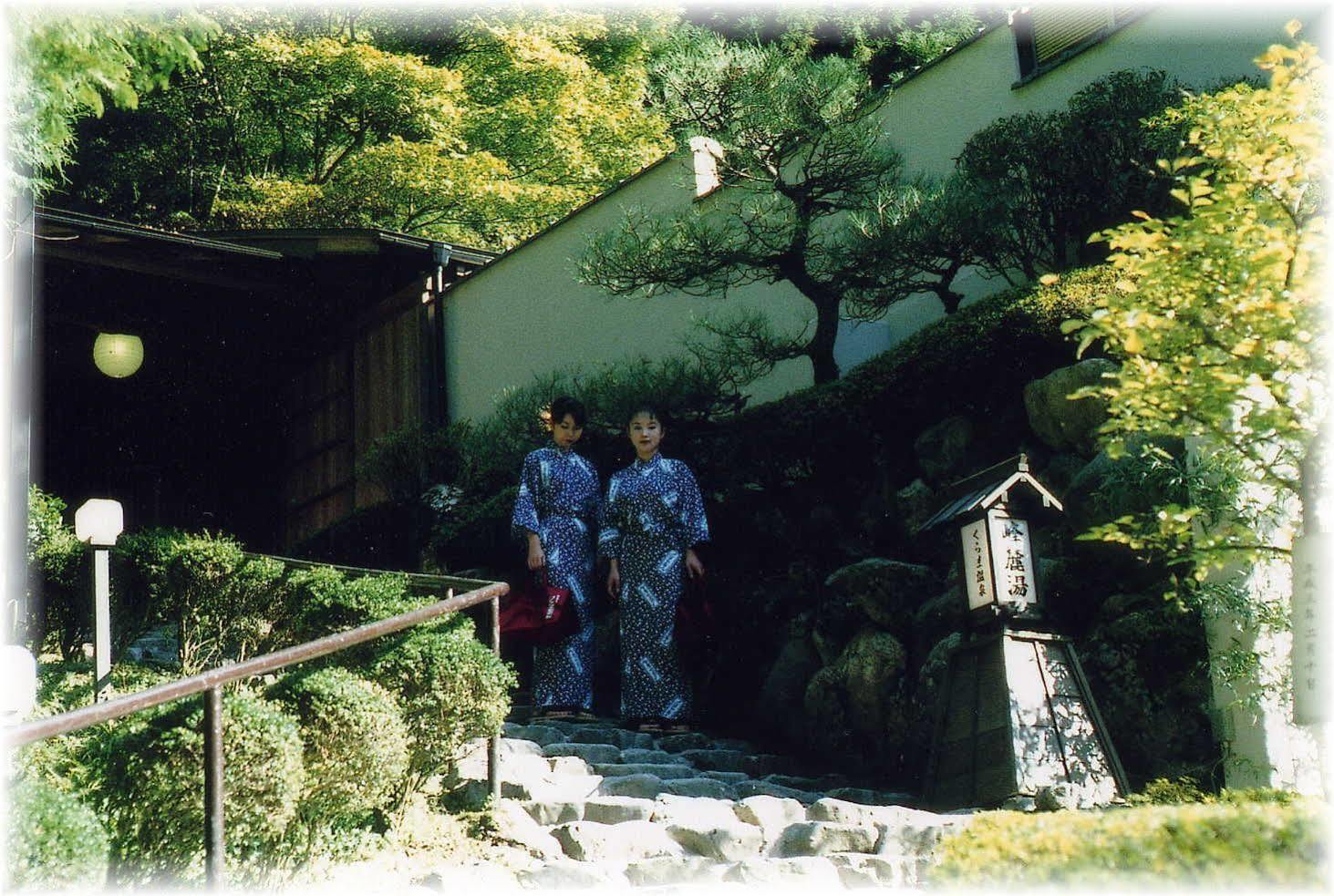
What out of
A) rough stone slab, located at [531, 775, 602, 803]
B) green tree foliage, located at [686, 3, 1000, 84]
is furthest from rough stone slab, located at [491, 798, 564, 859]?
green tree foliage, located at [686, 3, 1000, 84]

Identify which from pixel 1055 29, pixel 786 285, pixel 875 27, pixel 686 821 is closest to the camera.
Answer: pixel 686 821

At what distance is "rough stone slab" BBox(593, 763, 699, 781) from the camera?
6527 millimetres

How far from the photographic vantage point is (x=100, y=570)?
7699 mm

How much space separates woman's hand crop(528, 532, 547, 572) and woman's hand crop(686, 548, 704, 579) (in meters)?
0.79

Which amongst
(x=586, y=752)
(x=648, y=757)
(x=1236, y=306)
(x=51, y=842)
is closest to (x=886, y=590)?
(x=648, y=757)

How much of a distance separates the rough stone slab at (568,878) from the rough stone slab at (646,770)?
1384mm

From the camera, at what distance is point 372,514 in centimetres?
1139

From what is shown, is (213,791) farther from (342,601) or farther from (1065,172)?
(1065,172)

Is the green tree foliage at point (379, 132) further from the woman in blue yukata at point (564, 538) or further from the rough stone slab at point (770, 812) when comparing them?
the rough stone slab at point (770, 812)

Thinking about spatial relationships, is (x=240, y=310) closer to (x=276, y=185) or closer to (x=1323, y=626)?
(x=276, y=185)

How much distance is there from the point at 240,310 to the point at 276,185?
3.67 meters

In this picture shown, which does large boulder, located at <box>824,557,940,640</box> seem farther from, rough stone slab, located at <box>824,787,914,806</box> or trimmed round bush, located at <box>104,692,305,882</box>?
trimmed round bush, located at <box>104,692,305,882</box>

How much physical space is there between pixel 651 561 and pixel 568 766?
1.55 meters

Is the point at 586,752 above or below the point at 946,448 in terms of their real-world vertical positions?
below
